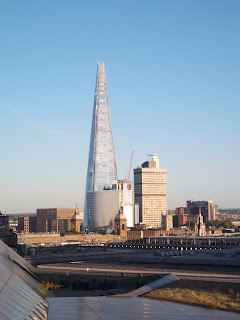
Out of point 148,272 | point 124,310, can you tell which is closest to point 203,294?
point 124,310

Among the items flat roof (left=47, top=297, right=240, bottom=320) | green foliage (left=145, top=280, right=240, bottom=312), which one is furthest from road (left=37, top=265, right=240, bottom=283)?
flat roof (left=47, top=297, right=240, bottom=320)

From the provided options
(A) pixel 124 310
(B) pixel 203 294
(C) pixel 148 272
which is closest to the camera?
(A) pixel 124 310

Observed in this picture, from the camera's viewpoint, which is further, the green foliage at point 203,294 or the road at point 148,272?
the road at point 148,272

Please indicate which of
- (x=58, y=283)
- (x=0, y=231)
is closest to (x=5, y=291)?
(x=58, y=283)

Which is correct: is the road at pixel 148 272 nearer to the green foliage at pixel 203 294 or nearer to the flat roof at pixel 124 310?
the green foliage at pixel 203 294

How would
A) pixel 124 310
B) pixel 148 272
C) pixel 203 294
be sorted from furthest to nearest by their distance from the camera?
pixel 148 272 < pixel 203 294 < pixel 124 310

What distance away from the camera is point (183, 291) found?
64.7 metres

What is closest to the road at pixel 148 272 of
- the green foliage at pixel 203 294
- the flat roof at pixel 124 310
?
the green foliage at pixel 203 294

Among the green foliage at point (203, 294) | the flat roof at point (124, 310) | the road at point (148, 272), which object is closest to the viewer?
the flat roof at point (124, 310)

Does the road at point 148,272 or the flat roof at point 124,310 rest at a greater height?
the road at point 148,272

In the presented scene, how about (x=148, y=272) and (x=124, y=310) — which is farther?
(x=148, y=272)

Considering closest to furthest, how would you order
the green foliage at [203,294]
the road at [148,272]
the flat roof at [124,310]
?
the flat roof at [124,310] < the green foliage at [203,294] < the road at [148,272]

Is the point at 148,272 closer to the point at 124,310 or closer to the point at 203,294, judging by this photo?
the point at 203,294

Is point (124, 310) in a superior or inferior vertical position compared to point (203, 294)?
inferior
